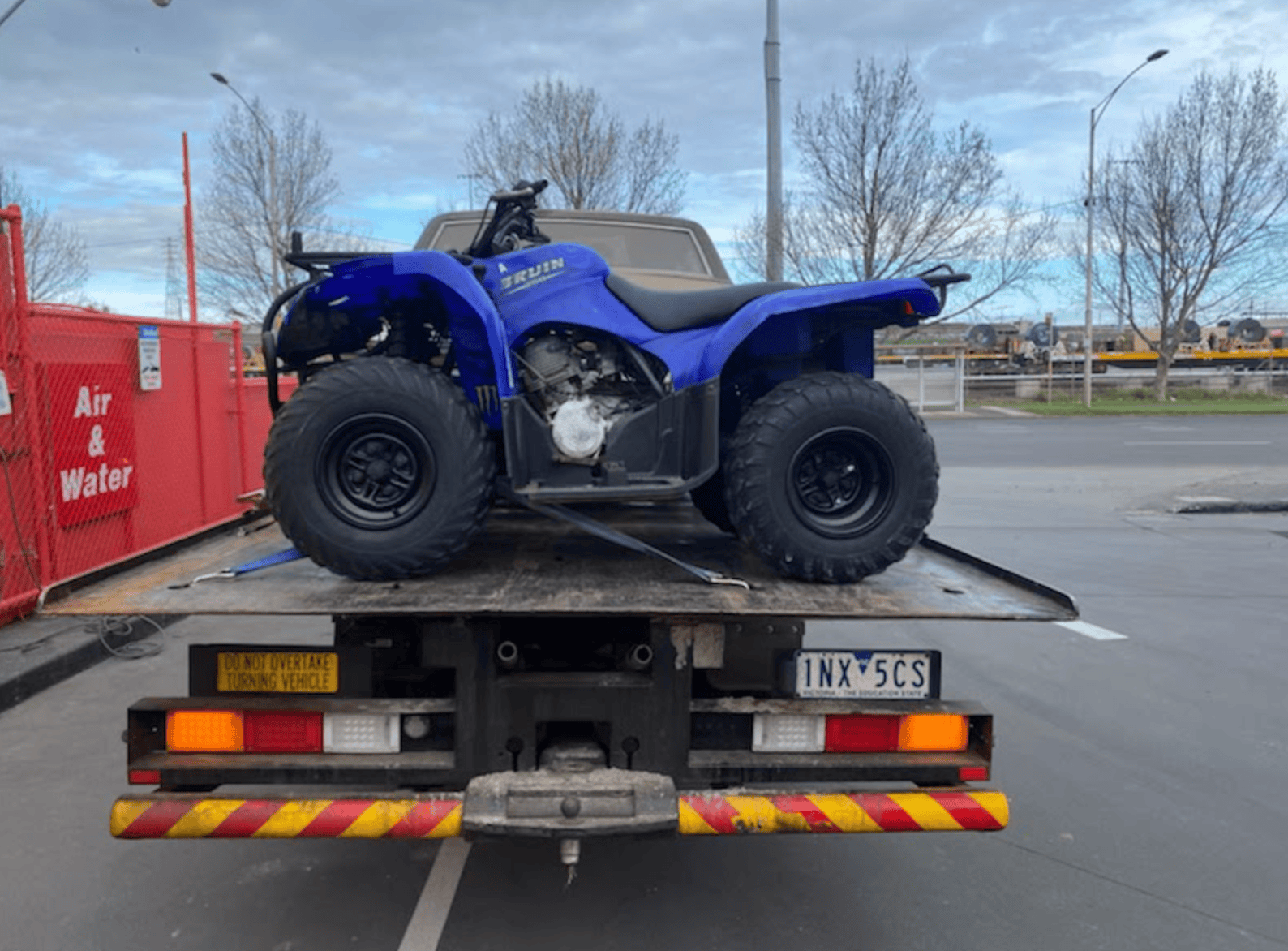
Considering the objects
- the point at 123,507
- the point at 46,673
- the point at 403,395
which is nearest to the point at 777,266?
the point at 123,507

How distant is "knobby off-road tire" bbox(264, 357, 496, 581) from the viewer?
3.04m

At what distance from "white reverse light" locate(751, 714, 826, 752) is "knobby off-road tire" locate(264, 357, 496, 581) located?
3.42 feet

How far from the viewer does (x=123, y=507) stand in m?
7.04

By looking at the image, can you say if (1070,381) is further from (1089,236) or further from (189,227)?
(189,227)

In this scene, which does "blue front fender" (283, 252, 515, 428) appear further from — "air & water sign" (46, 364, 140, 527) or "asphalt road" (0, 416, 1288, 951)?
"air & water sign" (46, 364, 140, 527)

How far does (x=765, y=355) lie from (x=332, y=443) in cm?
146

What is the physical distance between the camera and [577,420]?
10.5ft

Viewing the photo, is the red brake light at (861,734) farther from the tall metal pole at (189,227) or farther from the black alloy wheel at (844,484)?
the tall metal pole at (189,227)

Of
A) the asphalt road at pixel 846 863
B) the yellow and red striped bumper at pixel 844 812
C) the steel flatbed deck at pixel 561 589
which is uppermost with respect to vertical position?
the steel flatbed deck at pixel 561 589

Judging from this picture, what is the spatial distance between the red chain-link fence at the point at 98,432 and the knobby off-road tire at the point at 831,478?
10.7 feet

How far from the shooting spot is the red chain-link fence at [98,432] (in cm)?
599

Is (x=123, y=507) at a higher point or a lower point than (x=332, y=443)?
lower

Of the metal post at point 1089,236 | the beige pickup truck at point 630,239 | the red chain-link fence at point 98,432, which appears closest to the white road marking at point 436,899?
the red chain-link fence at point 98,432

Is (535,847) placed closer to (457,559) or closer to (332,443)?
(457,559)
